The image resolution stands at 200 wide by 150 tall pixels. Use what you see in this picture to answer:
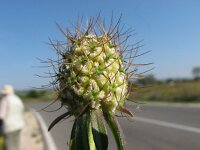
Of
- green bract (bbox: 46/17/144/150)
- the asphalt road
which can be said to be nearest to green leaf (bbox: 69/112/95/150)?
green bract (bbox: 46/17/144/150)

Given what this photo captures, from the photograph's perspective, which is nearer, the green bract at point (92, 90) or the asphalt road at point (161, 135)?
the green bract at point (92, 90)

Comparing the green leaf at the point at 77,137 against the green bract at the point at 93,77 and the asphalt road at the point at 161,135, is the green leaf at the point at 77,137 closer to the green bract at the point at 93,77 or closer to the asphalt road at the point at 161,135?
the green bract at the point at 93,77

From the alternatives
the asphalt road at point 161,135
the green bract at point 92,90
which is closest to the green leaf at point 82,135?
the green bract at point 92,90

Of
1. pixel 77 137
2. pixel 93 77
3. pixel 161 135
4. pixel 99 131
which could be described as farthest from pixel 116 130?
pixel 161 135

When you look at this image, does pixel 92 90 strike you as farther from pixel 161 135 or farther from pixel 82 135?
pixel 161 135

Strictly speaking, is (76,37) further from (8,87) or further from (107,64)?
(8,87)

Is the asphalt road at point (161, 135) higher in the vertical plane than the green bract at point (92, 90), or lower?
lower
